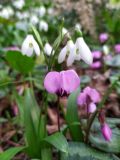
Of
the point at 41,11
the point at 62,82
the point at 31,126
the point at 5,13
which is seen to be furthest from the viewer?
the point at 41,11

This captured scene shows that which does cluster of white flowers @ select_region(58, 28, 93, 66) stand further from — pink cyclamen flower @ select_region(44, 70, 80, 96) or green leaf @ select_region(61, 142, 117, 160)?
green leaf @ select_region(61, 142, 117, 160)

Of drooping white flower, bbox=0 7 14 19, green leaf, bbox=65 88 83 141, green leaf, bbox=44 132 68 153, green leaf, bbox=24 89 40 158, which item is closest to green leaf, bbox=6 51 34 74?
green leaf, bbox=24 89 40 158

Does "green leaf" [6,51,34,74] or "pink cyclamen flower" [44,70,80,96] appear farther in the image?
"green leaf" [6,51,34,74]

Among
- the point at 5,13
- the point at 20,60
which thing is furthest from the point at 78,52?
the point at 5,13

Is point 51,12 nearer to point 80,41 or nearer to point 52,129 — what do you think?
point 52,129

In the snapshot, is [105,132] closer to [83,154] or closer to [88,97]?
[83,154]

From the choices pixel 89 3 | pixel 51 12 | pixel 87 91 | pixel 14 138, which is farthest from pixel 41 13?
pixel 87 91

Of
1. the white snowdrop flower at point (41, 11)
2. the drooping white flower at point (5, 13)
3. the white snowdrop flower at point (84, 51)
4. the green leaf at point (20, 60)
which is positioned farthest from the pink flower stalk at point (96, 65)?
the white snowdrop flower at point (41, 11)

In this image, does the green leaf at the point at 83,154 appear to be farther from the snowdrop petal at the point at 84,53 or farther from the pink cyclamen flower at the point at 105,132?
the snowdrop petal at the point at 84,53
